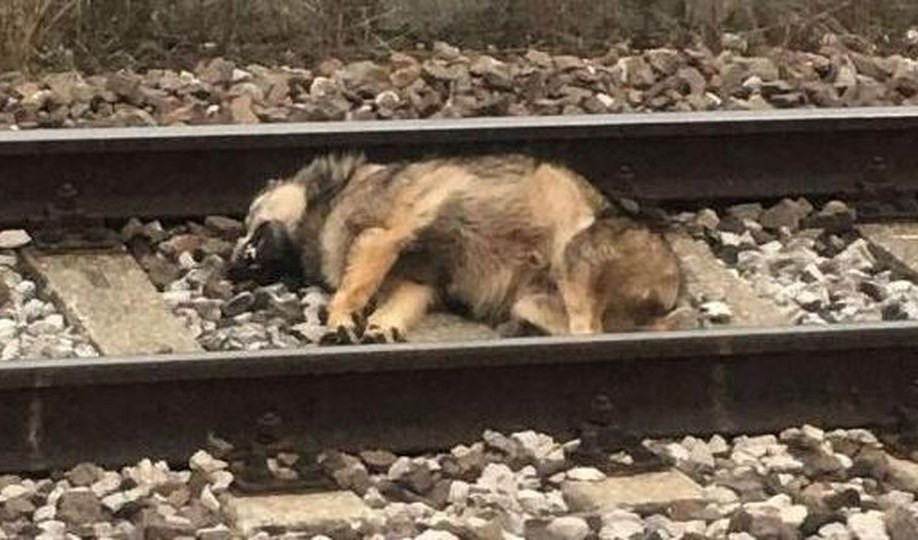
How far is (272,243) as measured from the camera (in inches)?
278

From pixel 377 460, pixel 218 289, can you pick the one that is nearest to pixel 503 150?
pixel 218 289

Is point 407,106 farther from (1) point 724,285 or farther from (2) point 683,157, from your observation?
(1) point 724,285

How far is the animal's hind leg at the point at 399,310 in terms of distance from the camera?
21.7 feet

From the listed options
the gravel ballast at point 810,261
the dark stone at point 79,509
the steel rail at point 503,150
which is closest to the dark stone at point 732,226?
the gravel ballast at point 810,261

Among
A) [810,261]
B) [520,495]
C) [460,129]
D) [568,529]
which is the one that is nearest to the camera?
[568,529]

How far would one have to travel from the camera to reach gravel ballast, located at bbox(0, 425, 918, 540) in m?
5.58

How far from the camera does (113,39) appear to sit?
9.20 metres

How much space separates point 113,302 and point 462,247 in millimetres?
929

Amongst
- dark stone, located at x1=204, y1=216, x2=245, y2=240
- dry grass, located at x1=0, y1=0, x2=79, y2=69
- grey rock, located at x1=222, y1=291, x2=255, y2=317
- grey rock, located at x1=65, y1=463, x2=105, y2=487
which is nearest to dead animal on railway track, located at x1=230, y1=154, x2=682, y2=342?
grey rock, located at x1=222, y1=291, x2=255, y2=317

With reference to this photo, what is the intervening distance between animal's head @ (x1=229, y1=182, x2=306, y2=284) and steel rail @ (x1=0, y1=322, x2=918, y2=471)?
3.36 feet

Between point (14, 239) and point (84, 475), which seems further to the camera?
point (14, 239)

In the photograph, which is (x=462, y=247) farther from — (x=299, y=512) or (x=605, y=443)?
(x=299, y=512)

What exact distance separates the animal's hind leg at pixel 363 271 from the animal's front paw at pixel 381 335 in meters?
0.09

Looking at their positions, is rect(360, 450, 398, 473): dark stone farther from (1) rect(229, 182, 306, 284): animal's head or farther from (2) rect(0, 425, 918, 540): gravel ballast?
(1) rect(229, 182, 306, 284): animal's head
